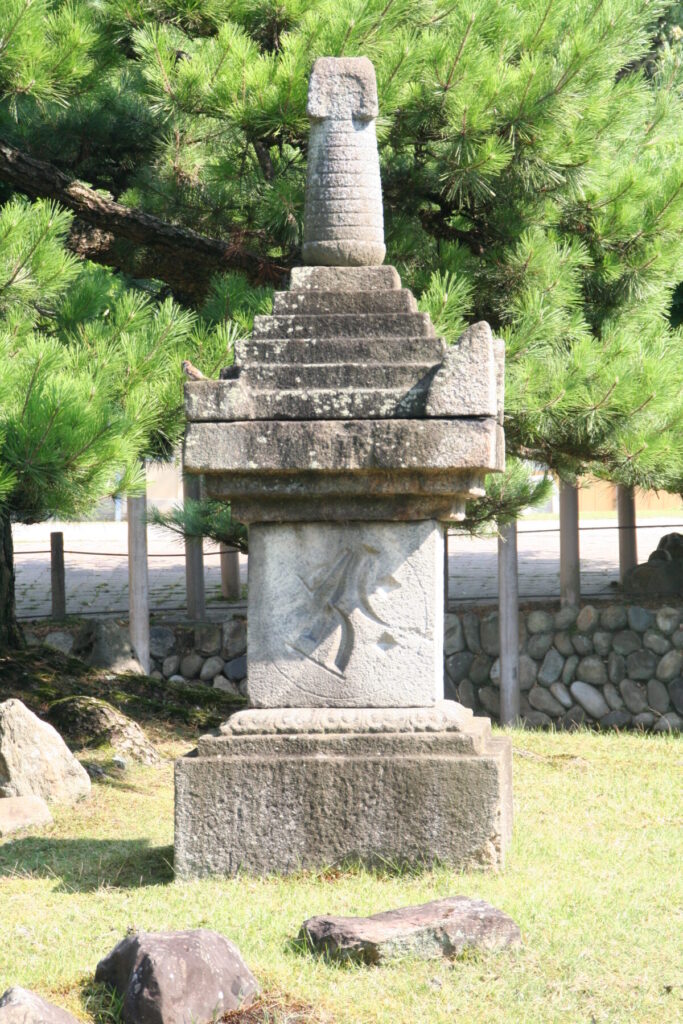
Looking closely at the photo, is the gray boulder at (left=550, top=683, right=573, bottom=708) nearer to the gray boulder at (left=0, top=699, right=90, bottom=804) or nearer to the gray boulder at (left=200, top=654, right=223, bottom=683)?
the gray boulder at (left=200, top=654, right=223, bottom=683)

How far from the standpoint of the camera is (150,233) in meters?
7.01

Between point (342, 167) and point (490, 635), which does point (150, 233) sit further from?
point (490, 635)

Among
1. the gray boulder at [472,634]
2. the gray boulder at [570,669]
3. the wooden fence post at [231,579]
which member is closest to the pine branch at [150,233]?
the gray boulder at [472,634]

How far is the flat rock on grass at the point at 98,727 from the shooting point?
6.90 m

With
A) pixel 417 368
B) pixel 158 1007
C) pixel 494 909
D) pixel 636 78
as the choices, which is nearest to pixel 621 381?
pixel 636 78

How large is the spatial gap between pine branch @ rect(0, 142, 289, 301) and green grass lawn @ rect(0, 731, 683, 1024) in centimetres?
306

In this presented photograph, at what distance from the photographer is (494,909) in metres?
3.47

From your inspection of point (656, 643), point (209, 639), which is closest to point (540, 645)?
point (656, 643)

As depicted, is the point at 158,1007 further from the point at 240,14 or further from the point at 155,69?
the point at 240,14

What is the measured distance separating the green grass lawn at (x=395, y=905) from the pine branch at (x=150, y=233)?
306 centimetres

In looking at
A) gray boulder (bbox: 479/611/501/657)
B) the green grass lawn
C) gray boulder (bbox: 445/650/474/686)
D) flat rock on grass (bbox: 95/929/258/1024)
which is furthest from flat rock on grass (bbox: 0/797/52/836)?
gray boulder (bbox: 479/611/501/657)

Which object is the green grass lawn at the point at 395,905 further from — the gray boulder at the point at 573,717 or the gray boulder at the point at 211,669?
the gray boulder at the point at 211,669

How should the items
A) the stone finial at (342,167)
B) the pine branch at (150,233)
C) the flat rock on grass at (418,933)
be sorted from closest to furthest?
the flat rock on grass at (418,933) → the stone finial at (342,167) → the pine branch at (150,233)

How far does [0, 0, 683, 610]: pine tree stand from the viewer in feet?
19.6
